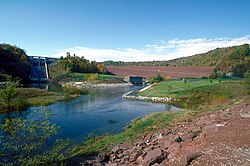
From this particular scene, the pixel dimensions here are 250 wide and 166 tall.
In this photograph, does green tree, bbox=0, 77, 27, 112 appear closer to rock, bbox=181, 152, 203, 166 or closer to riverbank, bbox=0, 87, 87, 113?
riverbank, bbox=0, 87, 87, 113

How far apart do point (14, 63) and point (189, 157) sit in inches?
4167

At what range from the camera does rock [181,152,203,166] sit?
10164mm

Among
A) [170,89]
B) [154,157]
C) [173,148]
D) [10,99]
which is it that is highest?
[10,99]

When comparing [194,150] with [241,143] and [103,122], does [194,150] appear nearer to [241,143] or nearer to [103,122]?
[241,143]

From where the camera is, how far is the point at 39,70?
11962cm

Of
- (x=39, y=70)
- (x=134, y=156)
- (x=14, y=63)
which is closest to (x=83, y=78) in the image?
(x=14, y=63)

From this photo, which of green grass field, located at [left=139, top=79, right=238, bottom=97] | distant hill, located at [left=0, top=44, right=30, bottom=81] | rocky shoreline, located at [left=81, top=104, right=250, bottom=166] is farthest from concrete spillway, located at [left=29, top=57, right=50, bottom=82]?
rocky shoreline, located at [left=81, top=104, right=250, bottom=166]

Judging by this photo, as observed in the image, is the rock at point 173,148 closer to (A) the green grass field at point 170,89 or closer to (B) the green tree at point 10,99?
(B) the green tree at point 10,99

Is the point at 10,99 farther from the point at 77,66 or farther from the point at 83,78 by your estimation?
the point at 77,66

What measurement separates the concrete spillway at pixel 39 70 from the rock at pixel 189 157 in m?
104

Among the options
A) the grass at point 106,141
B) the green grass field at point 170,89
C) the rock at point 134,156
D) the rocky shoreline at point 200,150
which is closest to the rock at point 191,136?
the rocky shoreline at point 200,150

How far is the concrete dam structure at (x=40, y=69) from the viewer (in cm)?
10807

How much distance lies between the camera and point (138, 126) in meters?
23.4

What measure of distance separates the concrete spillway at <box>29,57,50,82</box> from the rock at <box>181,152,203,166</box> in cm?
10367
